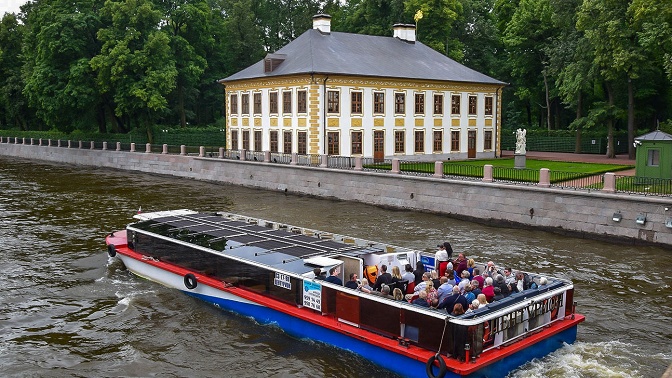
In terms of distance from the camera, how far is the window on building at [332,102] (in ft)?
147

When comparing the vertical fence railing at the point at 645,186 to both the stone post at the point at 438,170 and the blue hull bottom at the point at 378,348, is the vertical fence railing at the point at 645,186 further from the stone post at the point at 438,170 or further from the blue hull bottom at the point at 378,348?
the blue hull bottom at the point at 378,348

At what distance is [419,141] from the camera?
49500 mm

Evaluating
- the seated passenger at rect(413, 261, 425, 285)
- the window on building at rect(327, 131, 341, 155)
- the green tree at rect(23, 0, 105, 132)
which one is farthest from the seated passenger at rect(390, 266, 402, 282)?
the green tree at rect(23, 0, 105, 132)

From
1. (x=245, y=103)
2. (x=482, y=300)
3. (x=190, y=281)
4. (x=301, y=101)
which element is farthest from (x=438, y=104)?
(x=482, y=300)

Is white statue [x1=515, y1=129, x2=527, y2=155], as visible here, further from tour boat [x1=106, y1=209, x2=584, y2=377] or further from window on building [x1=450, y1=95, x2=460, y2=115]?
tour boat [x1=106, y1=209, x2=584, y2=377]

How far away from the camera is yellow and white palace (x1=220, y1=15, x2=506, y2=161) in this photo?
44.9 metres

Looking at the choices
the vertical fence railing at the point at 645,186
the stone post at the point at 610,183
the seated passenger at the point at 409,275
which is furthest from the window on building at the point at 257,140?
the seated passenger at the point at 409,275

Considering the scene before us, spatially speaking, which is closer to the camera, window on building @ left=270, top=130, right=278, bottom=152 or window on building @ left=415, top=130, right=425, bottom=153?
window on building @ left=270, top=130, right=278, bottom=152

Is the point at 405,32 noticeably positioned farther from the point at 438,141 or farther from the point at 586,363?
the point at 586,363

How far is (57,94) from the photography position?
6078 cm

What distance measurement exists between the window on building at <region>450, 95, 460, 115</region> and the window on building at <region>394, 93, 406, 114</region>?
15.8 feet

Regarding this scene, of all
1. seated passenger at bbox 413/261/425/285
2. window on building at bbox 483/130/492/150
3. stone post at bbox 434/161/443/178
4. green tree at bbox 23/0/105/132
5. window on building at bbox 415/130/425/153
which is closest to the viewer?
seated passenger at bbox 413/261/425/285

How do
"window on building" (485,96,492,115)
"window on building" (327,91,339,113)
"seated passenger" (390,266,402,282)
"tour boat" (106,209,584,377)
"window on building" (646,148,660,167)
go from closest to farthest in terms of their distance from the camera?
"tour boat" (106,209,584,377)
"seated passenger" (390,266,402,282)
"window on building" (646,148,660,167)
"window on building" (327,91,339,113)
"window on building" (485,96,492,115)

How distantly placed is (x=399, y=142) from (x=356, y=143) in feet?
12.6
